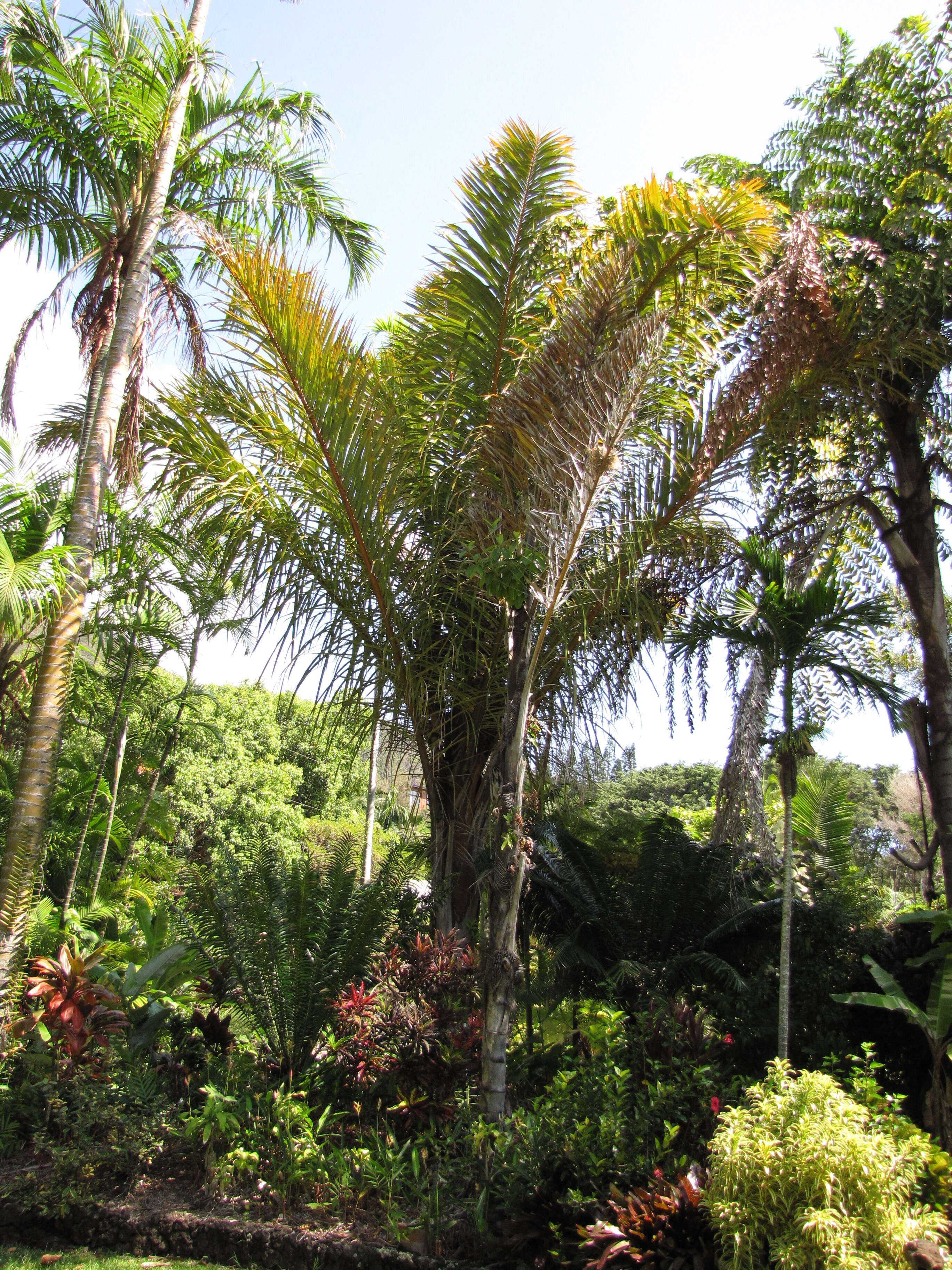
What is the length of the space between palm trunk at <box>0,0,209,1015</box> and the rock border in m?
1.49

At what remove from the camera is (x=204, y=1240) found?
3.94 meters

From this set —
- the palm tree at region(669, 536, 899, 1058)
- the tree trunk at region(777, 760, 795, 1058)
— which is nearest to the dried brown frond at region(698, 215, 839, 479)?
the palm tree at region(669, 536, 899, 1058)

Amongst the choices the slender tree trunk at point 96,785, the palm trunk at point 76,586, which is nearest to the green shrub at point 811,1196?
the palm trunk at point 76,586

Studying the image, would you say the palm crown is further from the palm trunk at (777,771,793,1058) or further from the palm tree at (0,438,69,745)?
the palm trunk at (777,771,793,1058)

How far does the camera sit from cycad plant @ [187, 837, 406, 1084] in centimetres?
521

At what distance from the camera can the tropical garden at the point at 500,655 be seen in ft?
13.4

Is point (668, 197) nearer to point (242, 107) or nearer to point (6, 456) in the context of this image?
point (242, 107)

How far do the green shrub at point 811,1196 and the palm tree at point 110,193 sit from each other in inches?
179

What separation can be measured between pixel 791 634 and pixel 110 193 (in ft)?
21.0

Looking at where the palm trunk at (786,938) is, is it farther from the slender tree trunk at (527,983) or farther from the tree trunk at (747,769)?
the slender tree trunk at (527,983)

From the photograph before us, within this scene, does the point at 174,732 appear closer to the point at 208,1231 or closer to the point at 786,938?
the point at 208,1231

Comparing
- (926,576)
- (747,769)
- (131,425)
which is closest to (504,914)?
(747,769)

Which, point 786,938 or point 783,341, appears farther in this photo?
point 783,341

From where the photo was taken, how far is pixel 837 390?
6625mm
